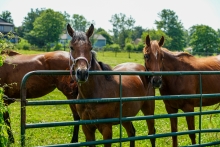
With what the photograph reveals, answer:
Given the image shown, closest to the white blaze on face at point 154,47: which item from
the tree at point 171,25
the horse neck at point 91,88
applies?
the horse neck at point 91,88

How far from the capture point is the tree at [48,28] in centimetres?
6844

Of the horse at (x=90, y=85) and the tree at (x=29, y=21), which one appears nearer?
the horse at (x=90, y=85)


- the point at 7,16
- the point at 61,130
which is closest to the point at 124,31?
the point at 7,16

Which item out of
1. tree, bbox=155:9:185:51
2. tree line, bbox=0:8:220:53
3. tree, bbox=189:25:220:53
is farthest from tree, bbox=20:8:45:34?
tree, bbox=189:25:220:53

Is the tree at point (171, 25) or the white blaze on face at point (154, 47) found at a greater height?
the tree at point (171, 25)

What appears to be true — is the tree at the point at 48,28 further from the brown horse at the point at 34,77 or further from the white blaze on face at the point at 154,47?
the white blaze on face at the point at 154,47

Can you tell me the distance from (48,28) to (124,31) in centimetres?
2948

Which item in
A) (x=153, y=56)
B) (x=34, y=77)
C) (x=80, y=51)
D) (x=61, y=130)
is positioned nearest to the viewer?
(x=80, y=51)

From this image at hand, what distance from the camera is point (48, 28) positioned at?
2724 inches

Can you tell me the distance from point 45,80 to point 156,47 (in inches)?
112

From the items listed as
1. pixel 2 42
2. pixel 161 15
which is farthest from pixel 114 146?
pixel 161 15

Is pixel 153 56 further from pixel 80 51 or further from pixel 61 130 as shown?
pixel 61 130

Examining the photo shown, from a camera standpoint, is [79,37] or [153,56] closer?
[79,37]

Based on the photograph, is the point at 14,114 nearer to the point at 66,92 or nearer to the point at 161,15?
the point at 66,92
